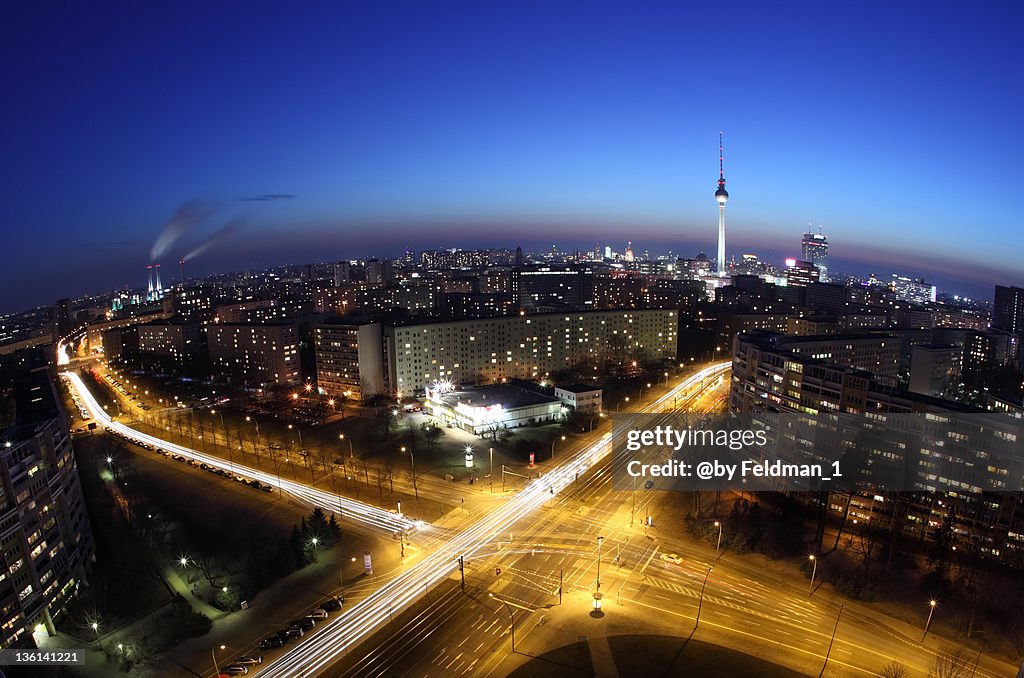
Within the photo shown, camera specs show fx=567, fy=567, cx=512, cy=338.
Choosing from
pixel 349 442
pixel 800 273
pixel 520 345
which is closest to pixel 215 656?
pixel 349 442

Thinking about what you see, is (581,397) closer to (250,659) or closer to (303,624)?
(303,624)

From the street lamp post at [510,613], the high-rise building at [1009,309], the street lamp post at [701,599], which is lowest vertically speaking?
the street lamp post at [701,599]

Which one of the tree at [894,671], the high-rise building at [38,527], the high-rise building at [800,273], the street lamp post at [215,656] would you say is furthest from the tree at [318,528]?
the high-rise building at [800,273]

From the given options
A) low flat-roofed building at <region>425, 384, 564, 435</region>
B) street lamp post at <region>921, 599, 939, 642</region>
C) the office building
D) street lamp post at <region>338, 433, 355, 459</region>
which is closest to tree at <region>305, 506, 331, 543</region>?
street lamp post at <region>338, 433, 355, 459</region>

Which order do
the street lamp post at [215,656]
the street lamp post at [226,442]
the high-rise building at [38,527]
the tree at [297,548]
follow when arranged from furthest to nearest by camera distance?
the street lamp post at [226,442] → the tree at [297,548] → the high-rise building at [38,527] → the street lamp post at [215,656]

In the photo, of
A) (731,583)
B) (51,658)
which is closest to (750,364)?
(731,583)

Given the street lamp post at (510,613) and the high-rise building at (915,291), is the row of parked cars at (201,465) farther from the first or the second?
the high-rise building at (915,291)
